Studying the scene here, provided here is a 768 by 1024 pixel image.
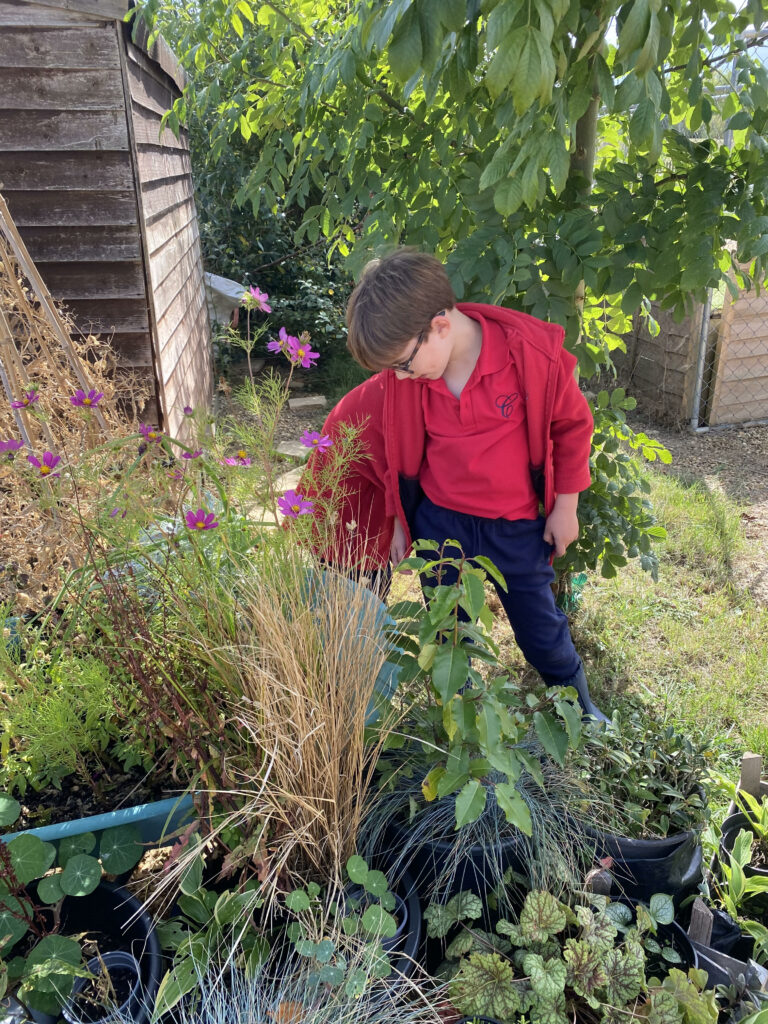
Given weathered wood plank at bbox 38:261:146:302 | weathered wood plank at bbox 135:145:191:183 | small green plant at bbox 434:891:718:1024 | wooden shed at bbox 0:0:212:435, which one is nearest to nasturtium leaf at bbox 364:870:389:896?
small green plant at bbox 434:891:718:1024

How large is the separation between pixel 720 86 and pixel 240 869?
2710 mm

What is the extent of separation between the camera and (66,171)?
9.78ft

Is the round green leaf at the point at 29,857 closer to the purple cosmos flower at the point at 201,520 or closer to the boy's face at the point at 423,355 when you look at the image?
the purple cosmos flower at the point at 201,520

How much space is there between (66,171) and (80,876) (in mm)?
2765

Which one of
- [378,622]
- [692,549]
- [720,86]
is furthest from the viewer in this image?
[692,549]

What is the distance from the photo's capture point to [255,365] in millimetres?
7285

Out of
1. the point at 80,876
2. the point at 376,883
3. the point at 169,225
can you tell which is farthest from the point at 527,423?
the point at 169,225

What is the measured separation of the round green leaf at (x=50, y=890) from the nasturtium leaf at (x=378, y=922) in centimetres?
53

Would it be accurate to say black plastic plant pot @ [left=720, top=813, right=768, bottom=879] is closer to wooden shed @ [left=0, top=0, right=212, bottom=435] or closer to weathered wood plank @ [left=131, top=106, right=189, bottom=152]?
wooden shed @ [left=0, top=0, right=212, bottom=435]

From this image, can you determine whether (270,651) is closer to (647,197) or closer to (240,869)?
(240,869)

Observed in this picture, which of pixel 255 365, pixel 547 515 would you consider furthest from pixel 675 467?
pixel 255 365

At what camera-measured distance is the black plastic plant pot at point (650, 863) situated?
1.43 m

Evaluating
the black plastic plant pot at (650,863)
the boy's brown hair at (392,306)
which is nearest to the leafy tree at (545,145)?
the boy's brown hair at (392,306)

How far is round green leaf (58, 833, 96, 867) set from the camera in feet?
4.41
